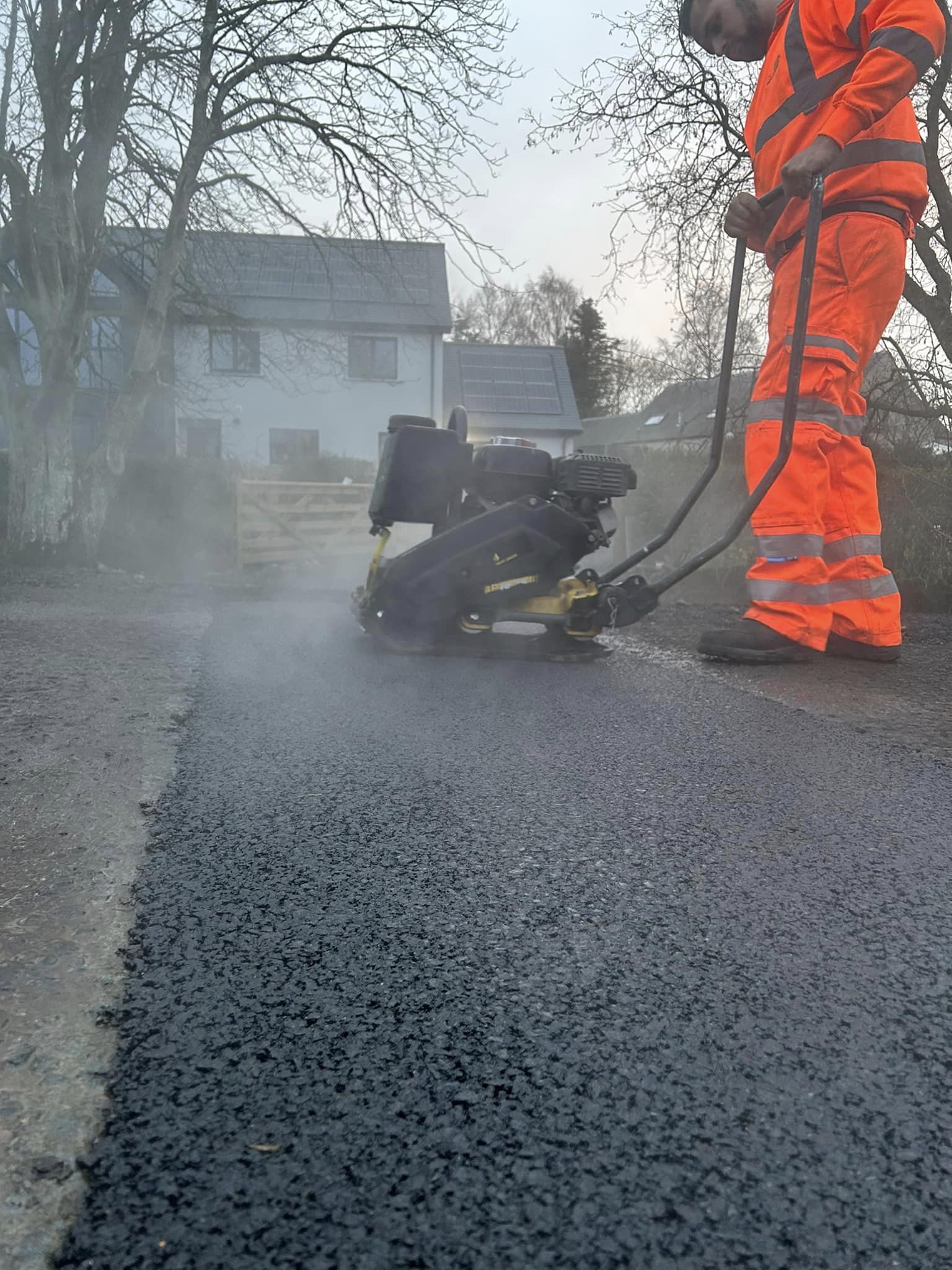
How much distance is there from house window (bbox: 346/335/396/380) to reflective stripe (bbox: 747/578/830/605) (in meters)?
24.3

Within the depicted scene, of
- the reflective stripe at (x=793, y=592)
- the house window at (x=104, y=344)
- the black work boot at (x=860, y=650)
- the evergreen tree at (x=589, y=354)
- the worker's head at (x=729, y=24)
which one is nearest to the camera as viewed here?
the reflective stripe at (x=793, y=592)

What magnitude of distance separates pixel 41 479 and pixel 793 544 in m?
8.35

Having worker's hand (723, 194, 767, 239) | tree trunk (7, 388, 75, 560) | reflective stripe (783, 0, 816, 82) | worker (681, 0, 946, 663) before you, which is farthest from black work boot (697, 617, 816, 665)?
tree trunk (7, 388, 75, 560)

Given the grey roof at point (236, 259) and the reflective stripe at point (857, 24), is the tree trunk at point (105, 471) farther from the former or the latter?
the reflective stripe at point (857, 24)

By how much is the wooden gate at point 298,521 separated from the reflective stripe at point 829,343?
8.37 meters

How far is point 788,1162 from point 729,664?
110 inches

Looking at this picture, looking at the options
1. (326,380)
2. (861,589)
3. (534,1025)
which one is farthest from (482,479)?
(326,380)

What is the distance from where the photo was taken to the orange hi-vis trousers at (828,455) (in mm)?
3344

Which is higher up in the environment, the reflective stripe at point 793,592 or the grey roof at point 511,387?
the grey roof at point 511,387

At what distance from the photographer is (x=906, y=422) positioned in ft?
18.0

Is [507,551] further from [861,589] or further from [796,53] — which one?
[796,53]

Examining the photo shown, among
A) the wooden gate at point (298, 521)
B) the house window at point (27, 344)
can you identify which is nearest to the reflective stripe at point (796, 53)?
the wooden gate at point (298, 521)

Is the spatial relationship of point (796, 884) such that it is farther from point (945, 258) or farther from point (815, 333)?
point (945, 258)

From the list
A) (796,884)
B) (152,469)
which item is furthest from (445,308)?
(796,884)
